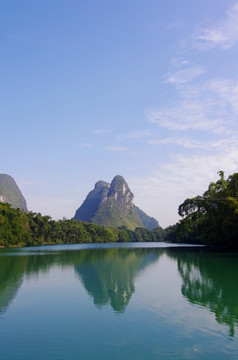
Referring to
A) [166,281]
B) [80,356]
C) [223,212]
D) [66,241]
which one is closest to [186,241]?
[66,241]

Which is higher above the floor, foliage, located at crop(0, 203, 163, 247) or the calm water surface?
foliage, located at crop(0, 203, 163, 247)

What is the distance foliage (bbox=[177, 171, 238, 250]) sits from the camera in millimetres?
46000

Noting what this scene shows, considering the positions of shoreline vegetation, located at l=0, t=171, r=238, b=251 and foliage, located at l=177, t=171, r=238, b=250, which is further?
shoreline vegetation, located at l=0, t=171, r=238, b=251

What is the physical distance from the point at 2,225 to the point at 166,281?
2255 inches

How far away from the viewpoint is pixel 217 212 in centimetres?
5309

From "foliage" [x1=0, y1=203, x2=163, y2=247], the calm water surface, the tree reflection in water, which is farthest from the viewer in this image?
"foliage" [x1=0, y1=203, x2=163, y2=247]

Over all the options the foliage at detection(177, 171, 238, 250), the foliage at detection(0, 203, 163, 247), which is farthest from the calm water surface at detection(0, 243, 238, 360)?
the foliage at detection(0, 203, 163, 247)

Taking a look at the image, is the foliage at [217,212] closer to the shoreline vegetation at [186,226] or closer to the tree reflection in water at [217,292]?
the shoreline vegetation at [186,226]

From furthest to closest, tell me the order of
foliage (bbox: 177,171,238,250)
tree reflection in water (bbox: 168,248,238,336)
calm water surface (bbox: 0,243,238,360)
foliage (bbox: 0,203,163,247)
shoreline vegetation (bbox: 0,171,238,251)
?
foliage (bbox: 0,203,163,247) < shoreline vegetation (bbox: 0,171,238,251) < foliage (bbox: 177,171,238,250) < tree reflection in water (bbox: 168,248,238,336) < calm water surface (bbox: 0,243,238,360)

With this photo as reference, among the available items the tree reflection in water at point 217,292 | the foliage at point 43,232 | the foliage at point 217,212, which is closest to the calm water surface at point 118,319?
the tree reflection in water at point 217,292

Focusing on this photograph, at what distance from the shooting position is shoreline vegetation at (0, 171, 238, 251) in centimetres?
4934

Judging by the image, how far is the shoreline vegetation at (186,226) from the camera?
162 feet

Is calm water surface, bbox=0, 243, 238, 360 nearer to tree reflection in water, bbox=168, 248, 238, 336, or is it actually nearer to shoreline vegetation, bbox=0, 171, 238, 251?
tree reflection in water, bbox=168, 248, 238, 336

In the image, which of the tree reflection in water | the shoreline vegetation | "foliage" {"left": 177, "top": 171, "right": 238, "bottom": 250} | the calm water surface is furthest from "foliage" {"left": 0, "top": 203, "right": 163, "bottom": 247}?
the calm water surface
